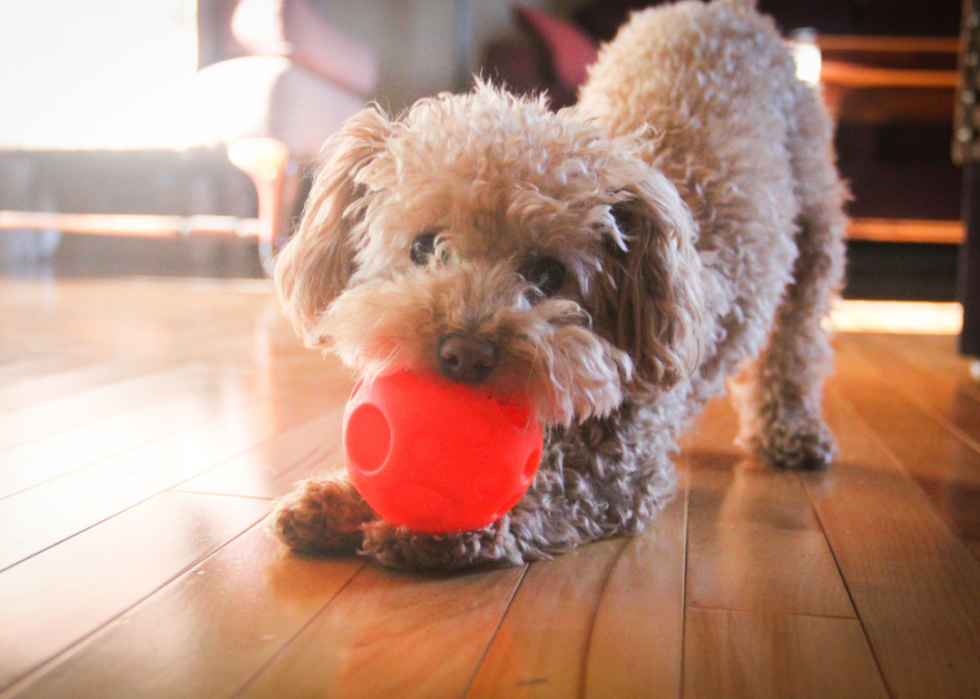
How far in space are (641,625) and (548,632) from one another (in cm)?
12

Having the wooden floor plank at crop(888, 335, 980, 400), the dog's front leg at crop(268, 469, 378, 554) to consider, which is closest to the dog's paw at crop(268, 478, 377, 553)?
the dog's front leg at crop(268, 469, 378, 554)

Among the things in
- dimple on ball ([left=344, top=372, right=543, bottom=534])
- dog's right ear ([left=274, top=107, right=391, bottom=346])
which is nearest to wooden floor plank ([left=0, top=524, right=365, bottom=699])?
dimple on ball ([left=344, top=372, right=543, bottom=534])

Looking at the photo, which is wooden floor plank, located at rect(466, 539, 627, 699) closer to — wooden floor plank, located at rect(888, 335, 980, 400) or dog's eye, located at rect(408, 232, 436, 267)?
dog's eye, located at rect(408, 232, 436, 267)

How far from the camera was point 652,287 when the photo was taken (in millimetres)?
1328

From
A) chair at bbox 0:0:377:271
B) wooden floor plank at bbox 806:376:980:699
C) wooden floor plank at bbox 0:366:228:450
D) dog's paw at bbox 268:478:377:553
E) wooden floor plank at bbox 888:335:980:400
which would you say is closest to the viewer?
wooden floor plank at bbox 806:376:980:699

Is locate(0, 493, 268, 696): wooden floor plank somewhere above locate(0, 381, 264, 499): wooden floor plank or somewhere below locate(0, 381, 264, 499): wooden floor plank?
below

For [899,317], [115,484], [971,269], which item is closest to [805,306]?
[971,269]

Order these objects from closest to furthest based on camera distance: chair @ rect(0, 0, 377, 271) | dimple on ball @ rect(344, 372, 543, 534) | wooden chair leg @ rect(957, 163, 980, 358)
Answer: dimple on ball @ rect(344, 372, 543, 534), wooden chair leg @ rect(957, 163, 980, 358), chair @ rect(0, 0, 377, 271)

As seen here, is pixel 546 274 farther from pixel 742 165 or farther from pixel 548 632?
pixel 742 165

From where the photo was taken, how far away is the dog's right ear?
1.43 m

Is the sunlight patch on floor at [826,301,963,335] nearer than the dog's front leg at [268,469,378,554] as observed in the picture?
No

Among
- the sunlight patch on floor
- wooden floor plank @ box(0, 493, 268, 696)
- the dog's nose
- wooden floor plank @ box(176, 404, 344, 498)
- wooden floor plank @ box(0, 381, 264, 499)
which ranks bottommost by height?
wooden floor plank @ box(0, 493, 268, 696)

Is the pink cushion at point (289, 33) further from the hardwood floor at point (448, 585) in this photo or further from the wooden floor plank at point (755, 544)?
the wooden floor plank at point (755, 544)

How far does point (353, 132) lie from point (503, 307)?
19.0 inches
